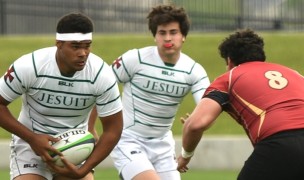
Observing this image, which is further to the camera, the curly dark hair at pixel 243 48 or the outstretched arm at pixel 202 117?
the curly dark hair at pixel 243 48

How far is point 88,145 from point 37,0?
17972 millimetres

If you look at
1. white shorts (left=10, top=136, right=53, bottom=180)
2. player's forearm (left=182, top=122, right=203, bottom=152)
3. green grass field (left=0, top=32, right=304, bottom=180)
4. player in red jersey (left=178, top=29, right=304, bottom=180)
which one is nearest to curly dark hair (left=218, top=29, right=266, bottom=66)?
player in red jersey (left=178, top=29, right=304, bottom=180)

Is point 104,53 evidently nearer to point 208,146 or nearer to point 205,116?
point 208,146

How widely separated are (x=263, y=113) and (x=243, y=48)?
0.70m

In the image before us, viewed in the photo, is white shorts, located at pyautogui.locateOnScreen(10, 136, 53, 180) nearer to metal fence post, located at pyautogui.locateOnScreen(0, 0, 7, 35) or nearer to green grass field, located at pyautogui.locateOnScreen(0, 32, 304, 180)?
green grass field, located at pyautogui.locateOnScreen(0, 32, 304, 180)

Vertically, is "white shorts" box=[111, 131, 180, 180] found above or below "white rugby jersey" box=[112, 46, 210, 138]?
below

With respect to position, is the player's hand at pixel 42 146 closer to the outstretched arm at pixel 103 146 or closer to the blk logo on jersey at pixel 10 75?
the outstretched arm at pixel 103 146

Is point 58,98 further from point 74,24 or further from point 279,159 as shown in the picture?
point 279,159

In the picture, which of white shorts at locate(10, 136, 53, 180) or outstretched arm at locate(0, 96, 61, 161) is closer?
outstretched arm at locate(0, 96, 61, 161)

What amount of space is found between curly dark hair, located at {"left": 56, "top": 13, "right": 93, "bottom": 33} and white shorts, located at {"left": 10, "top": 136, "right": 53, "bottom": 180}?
3.51 ft

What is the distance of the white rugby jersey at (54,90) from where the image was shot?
28.5 ft

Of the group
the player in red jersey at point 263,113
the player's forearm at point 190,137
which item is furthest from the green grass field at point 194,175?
the player in red jersey at point 263,113

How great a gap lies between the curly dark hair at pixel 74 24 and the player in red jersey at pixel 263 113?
134 centimetres

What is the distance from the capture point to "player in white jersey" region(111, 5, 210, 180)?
10422mm
